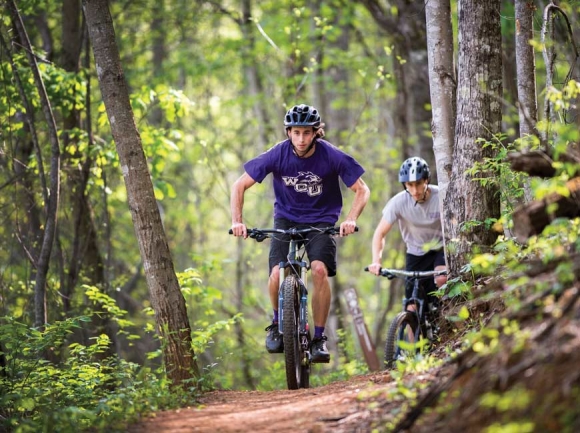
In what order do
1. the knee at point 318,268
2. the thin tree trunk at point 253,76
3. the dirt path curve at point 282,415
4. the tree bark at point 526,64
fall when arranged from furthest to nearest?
1. the thin tree trunk at point 253,76
2. the tree bark at point 526,64
3. the knee at point 318,268
4. the dirt path curve at point 282,415

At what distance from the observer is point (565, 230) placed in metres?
5.40

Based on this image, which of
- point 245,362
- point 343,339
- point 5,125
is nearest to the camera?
point 5,125

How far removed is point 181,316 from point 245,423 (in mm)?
2269

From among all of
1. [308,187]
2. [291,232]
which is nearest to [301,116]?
[308,187]

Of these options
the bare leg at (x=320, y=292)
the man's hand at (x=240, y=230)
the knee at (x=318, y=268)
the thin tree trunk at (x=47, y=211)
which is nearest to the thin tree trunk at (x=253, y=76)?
the thin tree trunk at (x=47, y=211)

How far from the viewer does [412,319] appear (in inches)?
347

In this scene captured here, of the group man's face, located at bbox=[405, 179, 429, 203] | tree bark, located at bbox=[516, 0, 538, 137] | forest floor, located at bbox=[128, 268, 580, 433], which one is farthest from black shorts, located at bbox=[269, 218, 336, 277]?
tree bark, located at bbox=[516, 0, 538, 137]

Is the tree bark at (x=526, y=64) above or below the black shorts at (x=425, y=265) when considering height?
above

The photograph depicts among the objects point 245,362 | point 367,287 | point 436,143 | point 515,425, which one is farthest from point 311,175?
point 367,287

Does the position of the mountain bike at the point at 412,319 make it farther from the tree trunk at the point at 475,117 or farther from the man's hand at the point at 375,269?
the tree trunk at the point at 475,117

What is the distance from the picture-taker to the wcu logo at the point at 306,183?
827 centimetres

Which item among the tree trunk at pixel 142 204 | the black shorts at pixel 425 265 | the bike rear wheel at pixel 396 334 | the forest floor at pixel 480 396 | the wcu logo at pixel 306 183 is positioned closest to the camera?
the forest floor at pixel 480 396

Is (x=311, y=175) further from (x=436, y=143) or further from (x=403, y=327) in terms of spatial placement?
(x=403, y=327)

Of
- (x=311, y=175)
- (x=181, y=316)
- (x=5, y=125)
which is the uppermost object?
(x=5, y=125)
